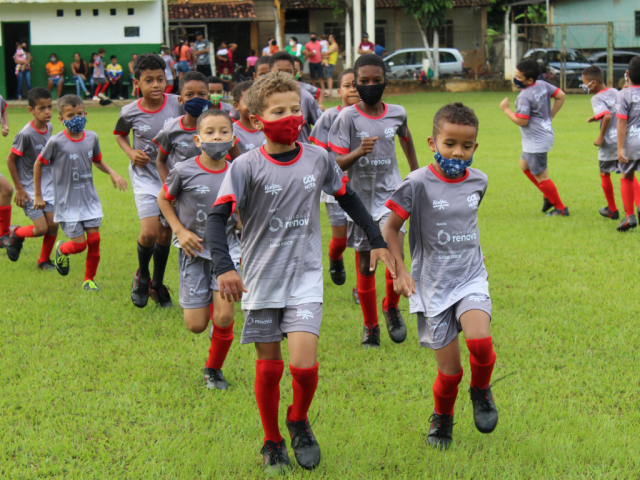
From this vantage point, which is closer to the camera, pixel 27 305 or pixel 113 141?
pixel 27 305

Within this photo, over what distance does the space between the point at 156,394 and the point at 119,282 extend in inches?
125

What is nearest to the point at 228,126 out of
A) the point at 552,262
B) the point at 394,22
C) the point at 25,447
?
the point at 25,447

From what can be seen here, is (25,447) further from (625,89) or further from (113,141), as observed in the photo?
(113,141)

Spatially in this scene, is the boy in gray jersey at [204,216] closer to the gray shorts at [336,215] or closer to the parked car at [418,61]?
the gray shorts at [336,215]

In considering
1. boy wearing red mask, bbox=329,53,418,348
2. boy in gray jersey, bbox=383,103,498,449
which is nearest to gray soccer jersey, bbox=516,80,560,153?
boy wearing red mask, bbox=329,53,418,348

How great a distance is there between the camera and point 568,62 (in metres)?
30.8

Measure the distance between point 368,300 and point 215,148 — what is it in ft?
5.74

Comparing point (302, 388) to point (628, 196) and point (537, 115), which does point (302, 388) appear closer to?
point (628, 196)

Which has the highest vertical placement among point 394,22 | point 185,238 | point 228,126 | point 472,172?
point 394,22

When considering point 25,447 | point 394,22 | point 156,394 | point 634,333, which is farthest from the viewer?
point 394,22

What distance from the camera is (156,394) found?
4.79 m

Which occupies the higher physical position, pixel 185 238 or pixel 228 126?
pixel 228 126

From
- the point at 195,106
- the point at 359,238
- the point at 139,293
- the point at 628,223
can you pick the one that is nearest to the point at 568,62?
the point at 628,223

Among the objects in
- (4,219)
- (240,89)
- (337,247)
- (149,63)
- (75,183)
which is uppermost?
(149,63)
